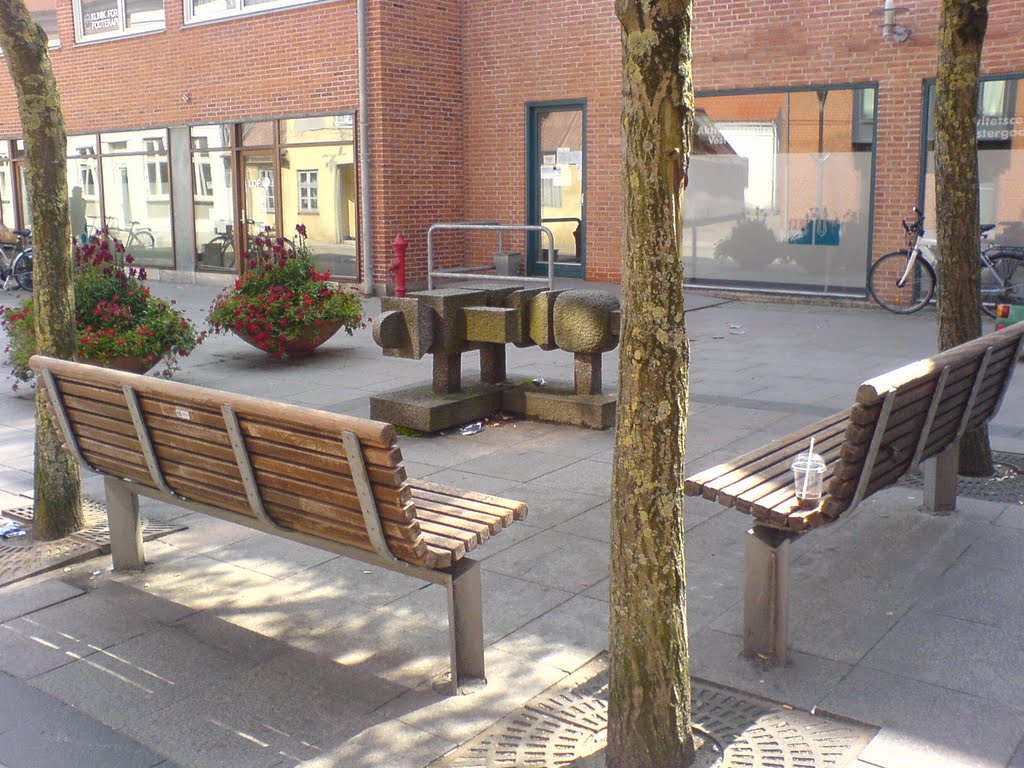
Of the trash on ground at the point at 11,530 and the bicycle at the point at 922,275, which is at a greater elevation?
the bicycle at the point at 922,275

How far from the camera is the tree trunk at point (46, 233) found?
5.24 metres

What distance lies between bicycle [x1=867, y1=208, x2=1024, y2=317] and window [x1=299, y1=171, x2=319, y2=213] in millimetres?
8157

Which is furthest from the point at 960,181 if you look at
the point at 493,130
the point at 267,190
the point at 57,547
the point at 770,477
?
the point at 267,190

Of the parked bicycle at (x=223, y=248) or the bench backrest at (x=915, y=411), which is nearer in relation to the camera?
the bench backrest at (x=915, y=411)

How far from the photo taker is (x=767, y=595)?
12.9 ft

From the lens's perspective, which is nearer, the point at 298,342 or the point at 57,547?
the point at 57,547

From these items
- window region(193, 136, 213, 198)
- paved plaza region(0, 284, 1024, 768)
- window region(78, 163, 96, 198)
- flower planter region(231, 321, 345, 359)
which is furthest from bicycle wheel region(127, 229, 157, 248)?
paved plaza region(0, 284, 1024, 768)

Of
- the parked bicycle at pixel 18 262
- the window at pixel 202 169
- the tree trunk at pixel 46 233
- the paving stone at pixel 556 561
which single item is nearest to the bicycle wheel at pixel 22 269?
the parked bicycle at pixel 18 262

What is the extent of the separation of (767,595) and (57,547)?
327 centimetres

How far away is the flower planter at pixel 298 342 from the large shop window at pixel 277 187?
236 inches

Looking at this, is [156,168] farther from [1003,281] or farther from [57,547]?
[57,547]

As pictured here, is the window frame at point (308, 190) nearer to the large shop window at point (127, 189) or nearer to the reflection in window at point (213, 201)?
the reflection in window at point (213, 201)

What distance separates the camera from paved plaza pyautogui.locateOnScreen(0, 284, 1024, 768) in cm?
350

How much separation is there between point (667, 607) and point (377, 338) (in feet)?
15.0
